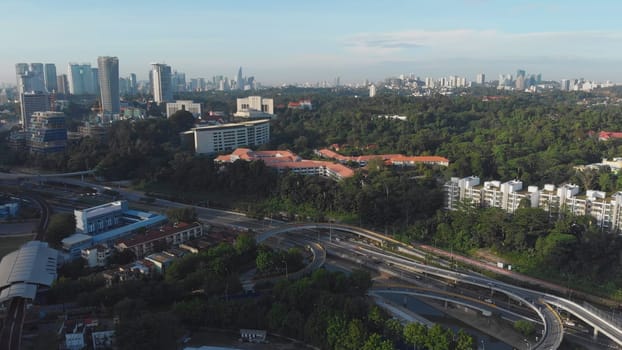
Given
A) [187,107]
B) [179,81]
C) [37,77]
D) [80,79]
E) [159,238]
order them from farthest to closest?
[179,81]
[80,79]
[37,77]
[187,107]
[159,238]

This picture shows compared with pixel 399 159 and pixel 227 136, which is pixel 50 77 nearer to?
pixel 227 136

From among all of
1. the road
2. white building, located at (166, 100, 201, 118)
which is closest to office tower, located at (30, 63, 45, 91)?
white building, located at (166, 100, 201, 118)

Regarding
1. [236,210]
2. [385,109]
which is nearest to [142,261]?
[236,210]

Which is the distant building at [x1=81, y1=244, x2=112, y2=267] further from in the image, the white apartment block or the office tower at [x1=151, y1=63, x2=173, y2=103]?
the office tower at [x1=151, y1=63, x2=173, y2=103]

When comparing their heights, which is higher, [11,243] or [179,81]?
[179,81]

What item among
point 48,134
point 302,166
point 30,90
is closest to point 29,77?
point 30,90
